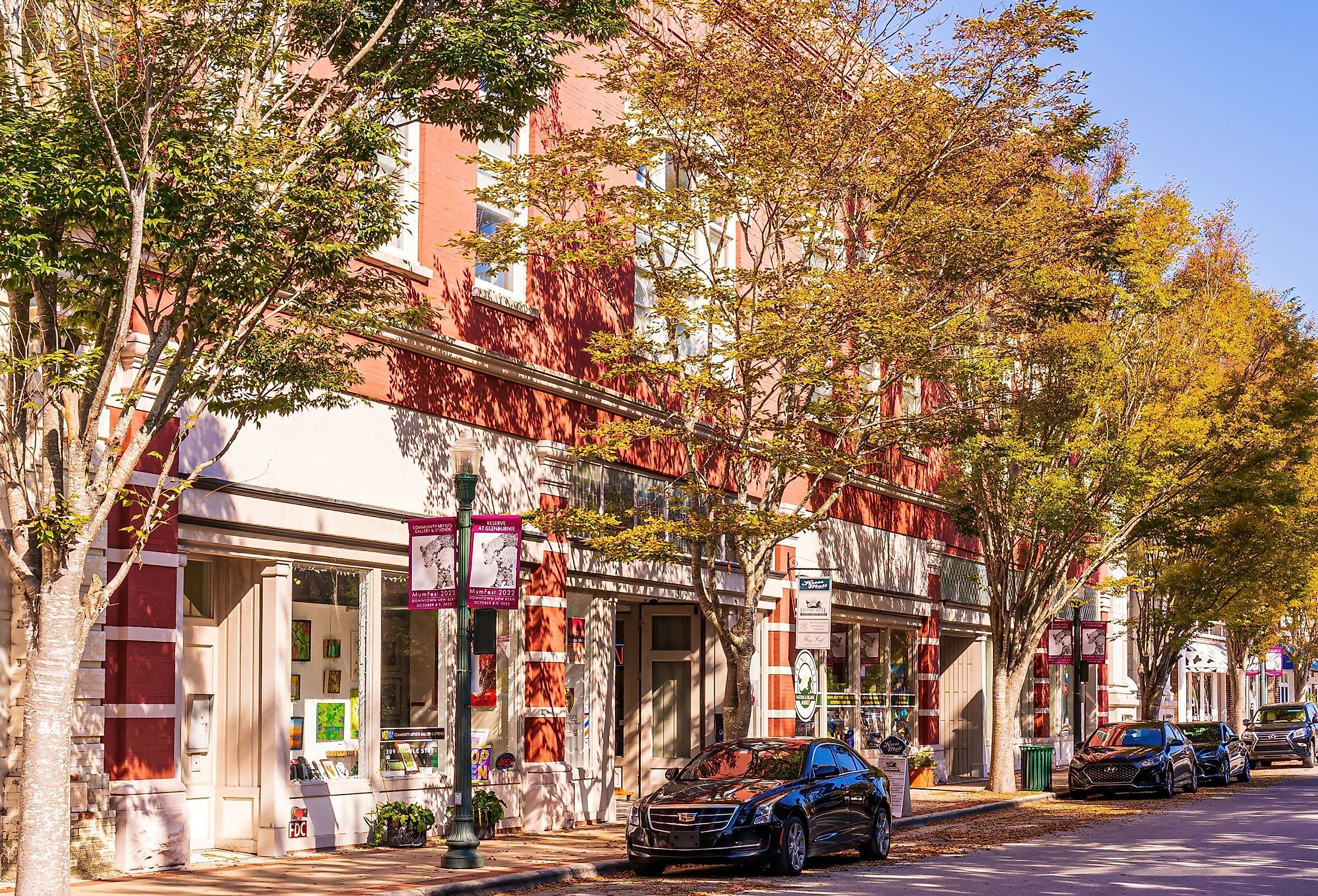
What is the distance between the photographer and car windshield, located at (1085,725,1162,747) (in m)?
32.0

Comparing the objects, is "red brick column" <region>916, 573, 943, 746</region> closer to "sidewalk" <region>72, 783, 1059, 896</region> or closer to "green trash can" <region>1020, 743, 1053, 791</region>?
"green trash can" <region>1020, 743, 1053, 791</region>

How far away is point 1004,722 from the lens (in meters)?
31.0

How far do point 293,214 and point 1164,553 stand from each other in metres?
34.1

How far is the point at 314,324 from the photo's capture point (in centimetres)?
1423

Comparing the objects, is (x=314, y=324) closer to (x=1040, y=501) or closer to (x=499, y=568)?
(x=499, y=568)

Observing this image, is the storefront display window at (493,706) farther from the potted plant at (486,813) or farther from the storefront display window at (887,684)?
the storefront display window at (887,684)

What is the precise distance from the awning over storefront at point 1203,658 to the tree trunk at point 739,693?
41781 mm

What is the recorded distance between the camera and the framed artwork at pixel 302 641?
61.5 ft

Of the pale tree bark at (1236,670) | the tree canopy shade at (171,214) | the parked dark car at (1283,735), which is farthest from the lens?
the pale tree bark at (1236,670)

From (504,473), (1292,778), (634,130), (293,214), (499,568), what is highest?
(634,130)

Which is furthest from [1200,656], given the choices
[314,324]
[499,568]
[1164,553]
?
[314,324]

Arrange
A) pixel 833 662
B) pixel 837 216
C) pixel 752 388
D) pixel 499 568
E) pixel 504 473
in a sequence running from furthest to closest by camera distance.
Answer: pixel 833 662 < pixel 837 216 < pixel 504 473 < pixel 752 388 < pixel 499 568

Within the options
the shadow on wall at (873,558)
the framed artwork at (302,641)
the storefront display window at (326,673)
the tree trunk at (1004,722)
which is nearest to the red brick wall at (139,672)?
the storefront display window at (326,673)

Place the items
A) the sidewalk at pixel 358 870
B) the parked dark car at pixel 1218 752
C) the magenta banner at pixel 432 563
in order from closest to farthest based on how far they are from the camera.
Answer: the sidewalk at pixel 358 870, the magenta banner at pixel 432 563, the parked dark car at pixel 1218 752
